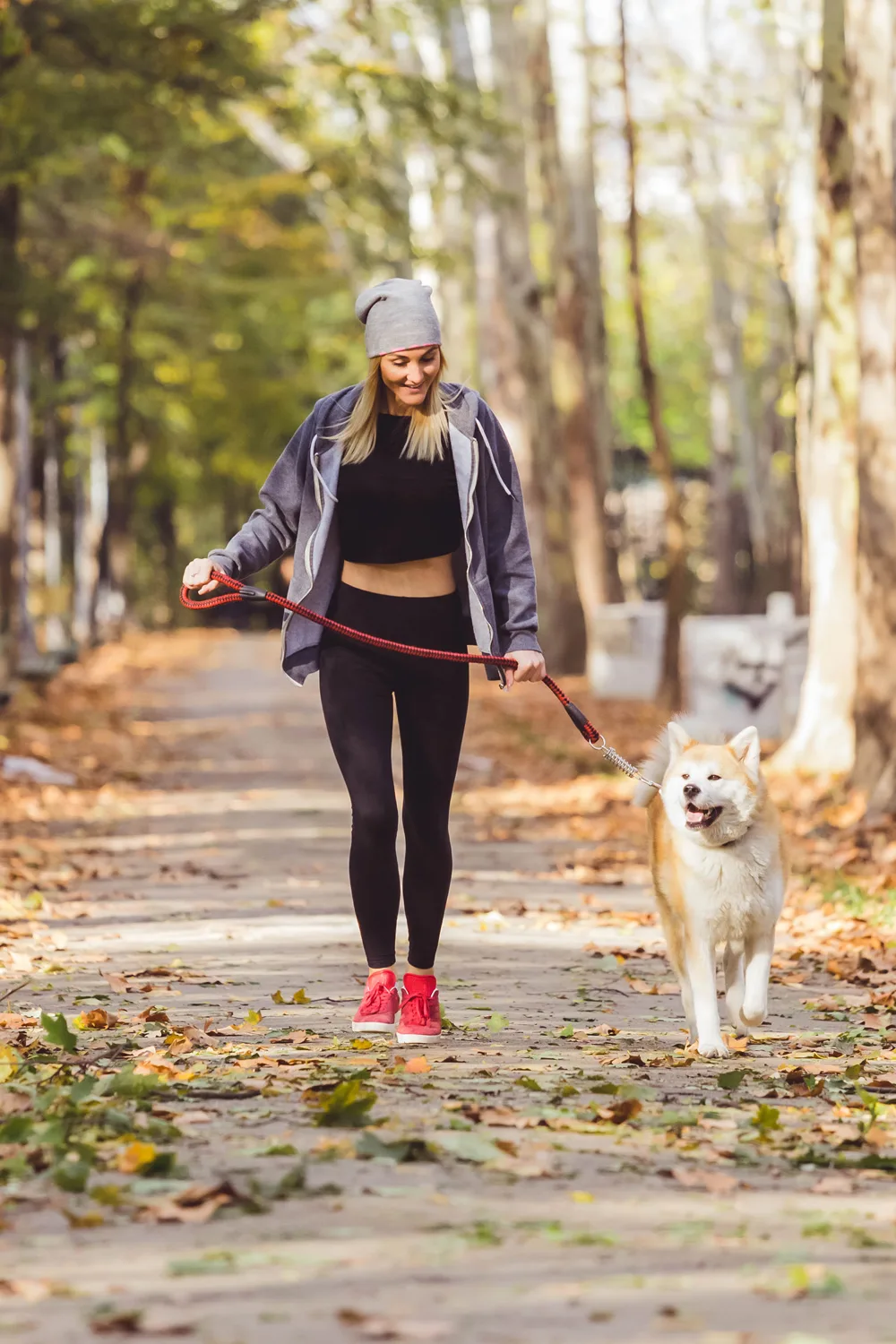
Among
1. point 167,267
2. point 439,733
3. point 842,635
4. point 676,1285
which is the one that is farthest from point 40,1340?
point 167,267

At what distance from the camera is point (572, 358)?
27.5 meters

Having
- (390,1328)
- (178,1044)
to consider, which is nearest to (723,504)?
(178,1044)

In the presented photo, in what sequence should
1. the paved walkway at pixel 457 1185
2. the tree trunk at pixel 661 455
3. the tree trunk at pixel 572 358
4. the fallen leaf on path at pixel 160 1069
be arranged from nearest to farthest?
the paved walkway at pixel 457 1185 < the fallen leaf on path at pixel 160 1069 < the tree trunk at pixel 661 455 < the tree trunk at pixel 572 358

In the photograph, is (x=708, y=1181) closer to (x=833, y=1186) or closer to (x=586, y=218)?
(x=833, y=1186)

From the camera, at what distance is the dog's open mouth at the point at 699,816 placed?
6438 millimetres

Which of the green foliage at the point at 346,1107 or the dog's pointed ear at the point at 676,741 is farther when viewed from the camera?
the dog's pointed ear at the point at 676,741

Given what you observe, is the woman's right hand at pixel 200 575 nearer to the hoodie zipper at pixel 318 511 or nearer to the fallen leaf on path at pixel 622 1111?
the hoodie zipper at pixel 318 511

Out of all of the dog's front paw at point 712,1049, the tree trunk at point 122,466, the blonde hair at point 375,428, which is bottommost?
the dog's front paw at point 712,1049

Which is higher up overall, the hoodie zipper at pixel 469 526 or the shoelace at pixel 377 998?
the hoodie zipper at pixel 469 526

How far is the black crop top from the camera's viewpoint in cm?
632

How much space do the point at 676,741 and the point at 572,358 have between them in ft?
69.3

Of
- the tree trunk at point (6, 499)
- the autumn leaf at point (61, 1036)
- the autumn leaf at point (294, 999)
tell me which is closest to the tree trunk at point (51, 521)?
the tree trunk at point (6, 499)

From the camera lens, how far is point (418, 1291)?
3898 millimetres

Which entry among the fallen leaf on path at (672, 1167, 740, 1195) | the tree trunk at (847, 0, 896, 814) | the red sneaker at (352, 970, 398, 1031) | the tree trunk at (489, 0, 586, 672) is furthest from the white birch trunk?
the fallen leaf on path at (672, 1167, 740, 1195)
